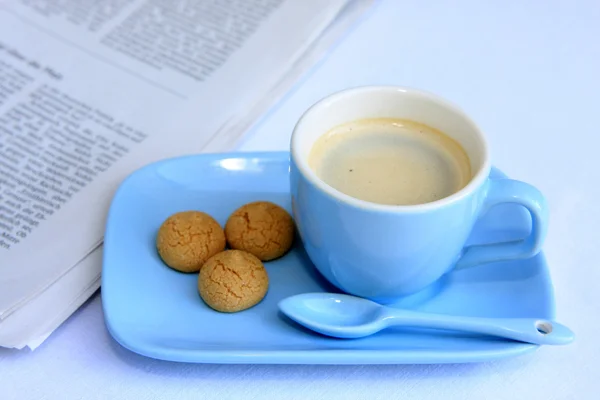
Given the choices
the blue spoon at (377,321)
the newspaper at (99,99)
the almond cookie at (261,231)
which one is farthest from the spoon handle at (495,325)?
the newspaper at (99,99)

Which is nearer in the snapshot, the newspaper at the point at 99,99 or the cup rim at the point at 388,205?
the cup rim at the point at 388,205

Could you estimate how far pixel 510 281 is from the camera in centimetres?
53

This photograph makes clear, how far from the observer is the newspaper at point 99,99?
0.56 meters

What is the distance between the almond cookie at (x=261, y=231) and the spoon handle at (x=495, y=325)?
107mm

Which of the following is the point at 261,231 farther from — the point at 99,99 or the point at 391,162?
the point at 99,99

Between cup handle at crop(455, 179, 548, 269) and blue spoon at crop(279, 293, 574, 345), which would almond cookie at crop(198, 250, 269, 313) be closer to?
blue spoon at crop(279, 293, 574, 345)

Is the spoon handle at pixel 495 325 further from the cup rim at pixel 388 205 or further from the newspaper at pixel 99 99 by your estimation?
the newspaper at pixel 99 99

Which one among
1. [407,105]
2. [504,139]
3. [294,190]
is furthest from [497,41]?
[294,190]

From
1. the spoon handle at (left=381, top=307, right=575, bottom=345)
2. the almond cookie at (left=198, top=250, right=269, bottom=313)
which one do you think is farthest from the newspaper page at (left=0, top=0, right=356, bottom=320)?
the spoon handle at (left=381, top=307, right=575, bottom=345)

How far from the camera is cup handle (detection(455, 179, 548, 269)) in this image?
1.59 feet

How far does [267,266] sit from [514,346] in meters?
0.19

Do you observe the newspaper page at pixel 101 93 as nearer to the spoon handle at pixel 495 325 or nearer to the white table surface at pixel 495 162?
the white table surface at pixel 495 162

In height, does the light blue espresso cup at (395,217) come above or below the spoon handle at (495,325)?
above

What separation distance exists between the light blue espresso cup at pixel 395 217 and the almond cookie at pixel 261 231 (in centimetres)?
4
